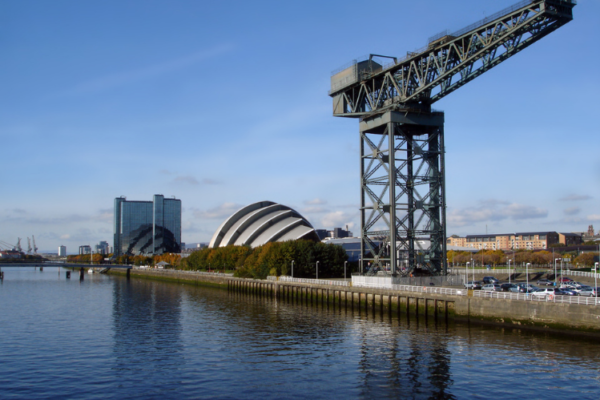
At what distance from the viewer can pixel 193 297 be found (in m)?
82.4

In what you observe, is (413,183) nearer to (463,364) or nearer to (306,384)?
(463,364)

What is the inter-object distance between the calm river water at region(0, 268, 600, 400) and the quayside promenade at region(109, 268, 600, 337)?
1.62 metres

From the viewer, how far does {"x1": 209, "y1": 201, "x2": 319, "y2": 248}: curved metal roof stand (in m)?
124

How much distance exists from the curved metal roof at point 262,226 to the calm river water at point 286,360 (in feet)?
231

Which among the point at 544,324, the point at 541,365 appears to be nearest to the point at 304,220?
the point at 544,324

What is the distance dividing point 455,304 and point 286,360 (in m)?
21.6

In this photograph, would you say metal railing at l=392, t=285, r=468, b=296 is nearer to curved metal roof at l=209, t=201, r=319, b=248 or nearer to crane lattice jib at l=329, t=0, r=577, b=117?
crane lattice jib at l=329, t=0, r=577, b=117

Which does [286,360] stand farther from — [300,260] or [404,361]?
[300,260]

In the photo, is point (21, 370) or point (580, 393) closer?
point (580, 393)

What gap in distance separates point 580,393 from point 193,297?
2559 inches

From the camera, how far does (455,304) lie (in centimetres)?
4816

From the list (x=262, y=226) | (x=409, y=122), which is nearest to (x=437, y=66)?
(x=409, y=122)

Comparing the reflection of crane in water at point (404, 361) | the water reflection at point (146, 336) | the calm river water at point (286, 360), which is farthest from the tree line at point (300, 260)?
the reflection of crane in water at point (404, 361)

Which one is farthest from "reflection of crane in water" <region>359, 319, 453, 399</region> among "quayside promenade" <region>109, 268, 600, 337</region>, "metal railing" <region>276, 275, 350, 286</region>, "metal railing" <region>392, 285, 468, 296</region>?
"metal railing" <region>276, 275, 350, 286</region>
